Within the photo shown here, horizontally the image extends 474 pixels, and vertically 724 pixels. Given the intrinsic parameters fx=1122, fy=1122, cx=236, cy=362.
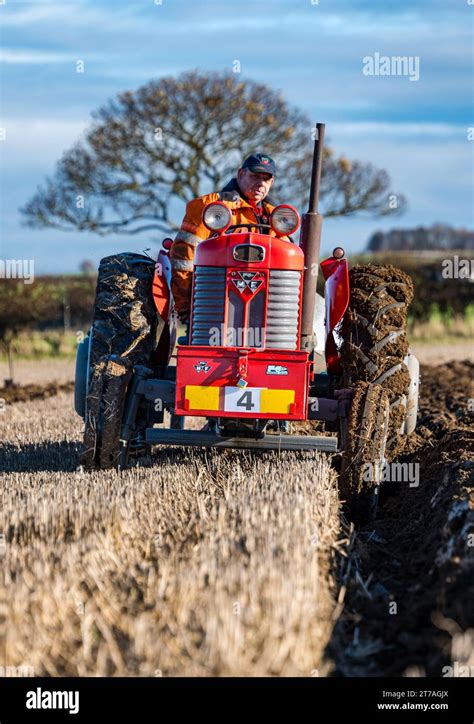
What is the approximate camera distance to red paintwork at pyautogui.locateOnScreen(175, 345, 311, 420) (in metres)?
6.95

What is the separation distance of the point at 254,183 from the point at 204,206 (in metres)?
0.39

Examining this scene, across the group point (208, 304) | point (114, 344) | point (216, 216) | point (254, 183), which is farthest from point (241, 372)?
point (254, 183)

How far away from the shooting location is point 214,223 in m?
7.10

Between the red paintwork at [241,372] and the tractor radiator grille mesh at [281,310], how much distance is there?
0.27 metres

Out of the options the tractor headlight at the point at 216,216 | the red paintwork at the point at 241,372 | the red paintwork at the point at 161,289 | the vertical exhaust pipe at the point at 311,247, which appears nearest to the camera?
the red paintwork at the point at 241,372

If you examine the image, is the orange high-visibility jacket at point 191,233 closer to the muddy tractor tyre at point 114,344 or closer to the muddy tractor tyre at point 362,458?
the muddy tractor tyre at point 114,344

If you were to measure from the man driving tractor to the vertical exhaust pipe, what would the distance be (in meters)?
0.36

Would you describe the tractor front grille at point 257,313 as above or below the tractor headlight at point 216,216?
below

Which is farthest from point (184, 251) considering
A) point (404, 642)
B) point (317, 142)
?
point (404, 642)

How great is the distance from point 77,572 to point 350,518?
2677 mm

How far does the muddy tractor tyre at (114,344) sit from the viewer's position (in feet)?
24.8

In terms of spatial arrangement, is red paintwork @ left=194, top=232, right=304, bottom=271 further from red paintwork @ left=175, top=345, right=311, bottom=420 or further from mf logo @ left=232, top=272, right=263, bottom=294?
red paintwork @ left=175, top=345, right=311, bottom=420

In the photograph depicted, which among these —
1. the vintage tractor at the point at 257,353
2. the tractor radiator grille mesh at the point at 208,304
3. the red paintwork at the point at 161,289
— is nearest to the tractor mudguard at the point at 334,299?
the vintage tractor at the point at 257,353

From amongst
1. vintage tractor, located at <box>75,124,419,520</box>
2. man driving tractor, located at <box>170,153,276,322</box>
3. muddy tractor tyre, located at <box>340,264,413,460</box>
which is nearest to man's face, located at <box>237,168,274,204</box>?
man driving tractor, located at <box>170,153,276,322</box>
